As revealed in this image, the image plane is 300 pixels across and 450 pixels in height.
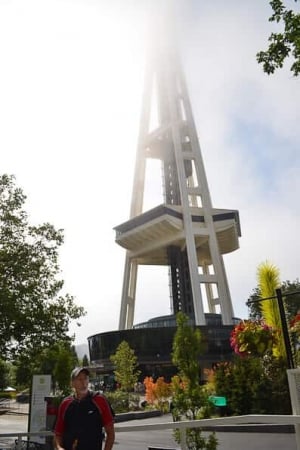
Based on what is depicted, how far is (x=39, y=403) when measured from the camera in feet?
32.3

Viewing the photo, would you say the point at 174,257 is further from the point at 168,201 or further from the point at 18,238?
the point at 18,238

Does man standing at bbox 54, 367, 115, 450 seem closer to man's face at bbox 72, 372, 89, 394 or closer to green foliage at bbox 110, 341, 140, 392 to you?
man's face at bbox 72, 372, 89, 394

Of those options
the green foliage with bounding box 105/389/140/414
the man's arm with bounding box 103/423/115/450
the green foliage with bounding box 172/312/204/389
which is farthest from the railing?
the green foliage with bounding box 105/389/140/414

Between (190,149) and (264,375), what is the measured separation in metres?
60.1

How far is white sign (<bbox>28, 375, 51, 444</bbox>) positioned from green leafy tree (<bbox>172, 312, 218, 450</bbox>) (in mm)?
3367

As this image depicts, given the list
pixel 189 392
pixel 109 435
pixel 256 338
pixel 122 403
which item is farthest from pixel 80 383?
pixel 122 403

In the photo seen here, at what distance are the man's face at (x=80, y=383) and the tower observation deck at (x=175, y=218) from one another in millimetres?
54130

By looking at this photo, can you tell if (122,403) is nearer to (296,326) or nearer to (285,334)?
(296,326)

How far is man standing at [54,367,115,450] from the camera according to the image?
3424 mm

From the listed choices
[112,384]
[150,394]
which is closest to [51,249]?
[150,394]

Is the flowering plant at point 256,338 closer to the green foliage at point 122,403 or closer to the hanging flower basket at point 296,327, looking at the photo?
the hanging flower basket at point 296,327

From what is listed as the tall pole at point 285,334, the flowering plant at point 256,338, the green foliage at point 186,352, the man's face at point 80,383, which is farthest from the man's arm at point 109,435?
the flowering plant at point 256,338

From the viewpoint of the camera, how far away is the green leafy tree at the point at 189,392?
5.50 m

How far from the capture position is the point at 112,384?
5419 cm
